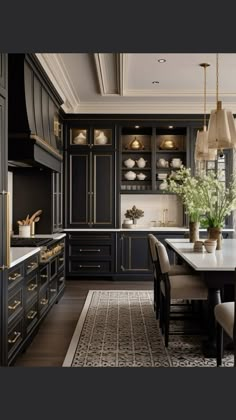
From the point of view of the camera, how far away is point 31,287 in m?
3.86

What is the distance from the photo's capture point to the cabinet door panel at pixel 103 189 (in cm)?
720

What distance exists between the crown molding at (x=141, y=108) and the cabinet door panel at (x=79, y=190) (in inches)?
29.1

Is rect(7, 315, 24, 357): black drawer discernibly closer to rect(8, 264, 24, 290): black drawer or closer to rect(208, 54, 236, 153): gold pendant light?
rect(8, 264, 24, 290): black drawer

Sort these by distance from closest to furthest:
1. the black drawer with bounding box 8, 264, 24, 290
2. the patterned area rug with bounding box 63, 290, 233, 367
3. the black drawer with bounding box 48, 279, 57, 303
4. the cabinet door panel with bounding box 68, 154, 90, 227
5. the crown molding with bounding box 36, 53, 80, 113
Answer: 1. the black drawer with bounding box 8, 264, 24, 290
2. the patterned area rug with bounding box 63, 290, 233, 367
3. the crown molding with bounding box 36, 53, 80, 113
4. the black drawer with bounding box 48, 279, 57, 303
5. the cabinet door panel with bounding box 68, 154, 90, 227

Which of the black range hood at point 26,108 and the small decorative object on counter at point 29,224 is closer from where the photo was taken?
the black range hood at point 26,108

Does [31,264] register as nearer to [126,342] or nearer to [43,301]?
[43,301]

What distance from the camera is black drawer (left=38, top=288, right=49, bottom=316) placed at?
430cm

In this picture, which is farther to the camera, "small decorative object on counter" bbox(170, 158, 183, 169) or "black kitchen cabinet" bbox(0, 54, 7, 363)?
"small decorative object on counter" bbox(170, 158, 183, 169)

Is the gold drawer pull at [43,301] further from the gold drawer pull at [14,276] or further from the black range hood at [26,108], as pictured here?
the black range hood at [26,108]

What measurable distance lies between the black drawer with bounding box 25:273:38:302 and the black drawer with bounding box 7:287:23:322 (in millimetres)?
216

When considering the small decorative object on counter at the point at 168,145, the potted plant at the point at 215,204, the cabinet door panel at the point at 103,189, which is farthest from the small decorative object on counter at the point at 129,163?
the potted plant at the point at 215,204

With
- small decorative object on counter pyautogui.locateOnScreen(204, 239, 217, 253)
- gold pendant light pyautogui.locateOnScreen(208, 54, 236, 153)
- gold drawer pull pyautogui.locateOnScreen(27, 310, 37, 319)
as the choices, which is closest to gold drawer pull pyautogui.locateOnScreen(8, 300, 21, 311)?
gold drawer pull pyautogui.locateOnScreen(27, 310, 37, 319)

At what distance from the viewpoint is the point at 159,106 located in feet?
23.3

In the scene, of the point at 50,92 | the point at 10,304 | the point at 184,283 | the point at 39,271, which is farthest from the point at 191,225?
the point at 10,304
